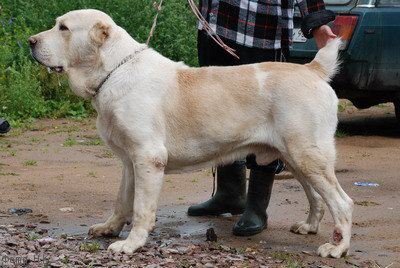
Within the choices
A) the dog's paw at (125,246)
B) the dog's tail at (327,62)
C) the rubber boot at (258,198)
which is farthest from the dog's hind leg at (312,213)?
the dog's paw at (125,246)

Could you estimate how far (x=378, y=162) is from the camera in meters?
9.56

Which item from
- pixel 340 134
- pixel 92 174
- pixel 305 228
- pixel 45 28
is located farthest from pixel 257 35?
pixel 45 28

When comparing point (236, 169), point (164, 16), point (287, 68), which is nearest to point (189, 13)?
point (164, 16)

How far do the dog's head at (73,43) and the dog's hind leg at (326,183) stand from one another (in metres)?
1.38

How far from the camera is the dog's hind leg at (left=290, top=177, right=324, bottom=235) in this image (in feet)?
21.2

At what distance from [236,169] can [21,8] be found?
7.38 metres

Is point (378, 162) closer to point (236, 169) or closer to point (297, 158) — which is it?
point (236, 169)

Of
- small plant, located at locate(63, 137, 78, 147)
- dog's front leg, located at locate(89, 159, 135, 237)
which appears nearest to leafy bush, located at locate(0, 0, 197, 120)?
small plant, located at locate(63, 137, 78, 147)

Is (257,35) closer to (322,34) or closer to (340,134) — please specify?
(322,34)

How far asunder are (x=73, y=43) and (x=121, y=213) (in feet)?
3.85

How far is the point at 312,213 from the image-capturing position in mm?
6508

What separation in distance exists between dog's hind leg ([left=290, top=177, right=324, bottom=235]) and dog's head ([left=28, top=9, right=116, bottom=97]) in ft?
5.63

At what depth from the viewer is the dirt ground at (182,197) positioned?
20.4 feet

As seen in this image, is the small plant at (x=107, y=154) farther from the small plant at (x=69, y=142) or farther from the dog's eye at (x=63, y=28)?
the dog's eye at (x=63, y=28)
